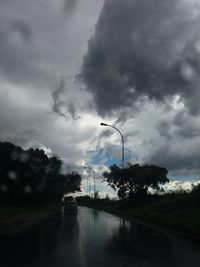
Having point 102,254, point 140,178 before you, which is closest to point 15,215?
point 140,178

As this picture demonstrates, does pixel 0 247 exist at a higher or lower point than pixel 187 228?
lower

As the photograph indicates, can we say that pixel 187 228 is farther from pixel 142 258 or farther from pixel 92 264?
pixel 92 264

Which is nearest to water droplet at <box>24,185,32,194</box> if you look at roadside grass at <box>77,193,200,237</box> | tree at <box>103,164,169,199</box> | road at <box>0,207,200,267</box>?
tree at <box>103,164,169,199</box>

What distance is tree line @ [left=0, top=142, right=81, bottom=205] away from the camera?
86750 millimetres

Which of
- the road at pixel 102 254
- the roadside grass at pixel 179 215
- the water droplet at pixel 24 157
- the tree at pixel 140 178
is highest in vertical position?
the water droplet at pixel 24 157

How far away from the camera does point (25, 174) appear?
90.4m

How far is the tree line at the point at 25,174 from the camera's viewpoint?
86750 millimetres

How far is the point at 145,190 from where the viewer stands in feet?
243

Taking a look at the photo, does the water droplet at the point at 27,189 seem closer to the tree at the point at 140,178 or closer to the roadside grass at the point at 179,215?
the tree at the point at 140,178

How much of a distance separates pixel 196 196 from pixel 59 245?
28371mm

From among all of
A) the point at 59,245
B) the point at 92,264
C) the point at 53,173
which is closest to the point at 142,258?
the point at 92,264

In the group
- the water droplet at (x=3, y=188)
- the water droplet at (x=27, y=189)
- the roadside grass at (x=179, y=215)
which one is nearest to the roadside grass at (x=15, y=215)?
the roadside grass at (x=179, y=215)

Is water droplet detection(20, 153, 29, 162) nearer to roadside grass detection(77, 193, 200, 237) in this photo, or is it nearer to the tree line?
the tree line

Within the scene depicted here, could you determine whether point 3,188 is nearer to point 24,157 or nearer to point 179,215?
point 24,157
